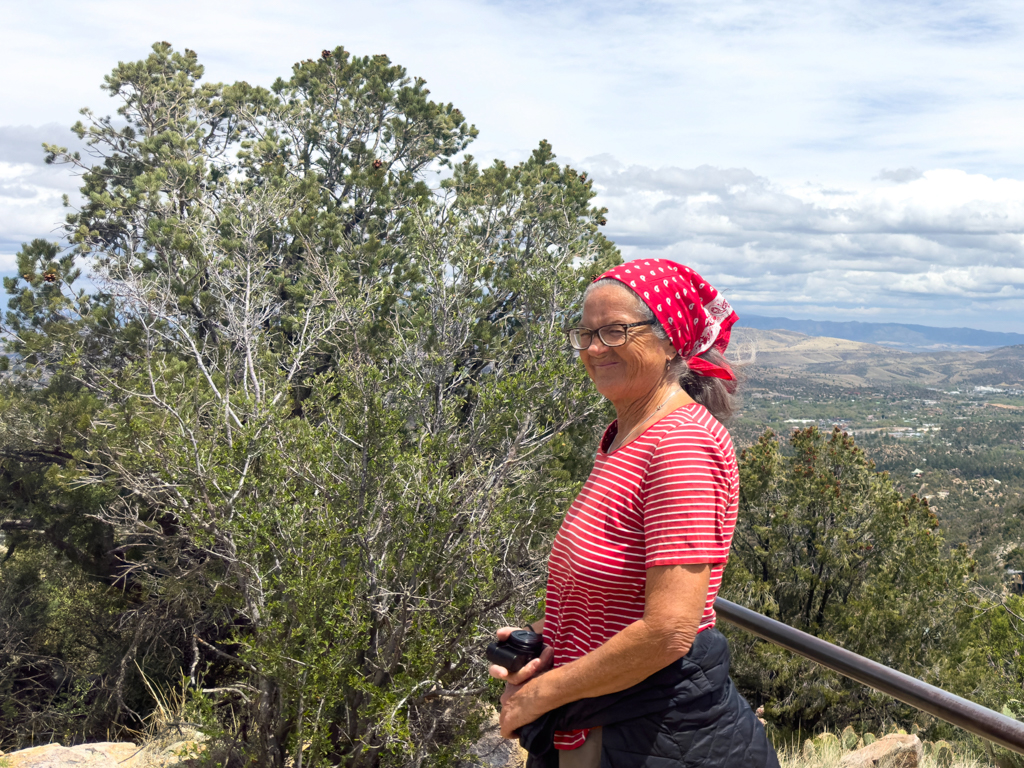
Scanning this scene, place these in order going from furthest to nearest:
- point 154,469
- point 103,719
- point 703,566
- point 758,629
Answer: point 103,719 < point 154,469 < point 758,629 < point 703,566

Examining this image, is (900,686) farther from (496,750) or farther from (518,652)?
(496,750)

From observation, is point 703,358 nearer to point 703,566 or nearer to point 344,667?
point 703,566

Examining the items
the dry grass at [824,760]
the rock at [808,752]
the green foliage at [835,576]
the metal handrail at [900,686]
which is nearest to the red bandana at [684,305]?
the metal handrail at [900,686]

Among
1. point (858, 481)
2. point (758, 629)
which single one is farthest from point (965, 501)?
point (758, 629)

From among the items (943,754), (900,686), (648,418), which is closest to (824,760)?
(943,754)

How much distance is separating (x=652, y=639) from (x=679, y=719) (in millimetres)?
197

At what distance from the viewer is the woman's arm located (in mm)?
1215

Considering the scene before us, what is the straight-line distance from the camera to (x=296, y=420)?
5496 millimetres

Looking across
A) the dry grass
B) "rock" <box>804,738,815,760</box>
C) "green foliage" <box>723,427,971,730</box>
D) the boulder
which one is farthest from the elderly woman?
"green foliage" <box>723,427,971,730</box>

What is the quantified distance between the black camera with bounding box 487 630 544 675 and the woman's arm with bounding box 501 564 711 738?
0.22 m

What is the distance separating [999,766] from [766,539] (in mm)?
10124

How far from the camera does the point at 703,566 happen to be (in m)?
1.22

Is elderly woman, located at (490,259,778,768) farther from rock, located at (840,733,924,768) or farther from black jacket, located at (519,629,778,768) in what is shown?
rock, located at (840,733,924,768)

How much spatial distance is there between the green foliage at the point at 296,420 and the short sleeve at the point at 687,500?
2729 millimetres
